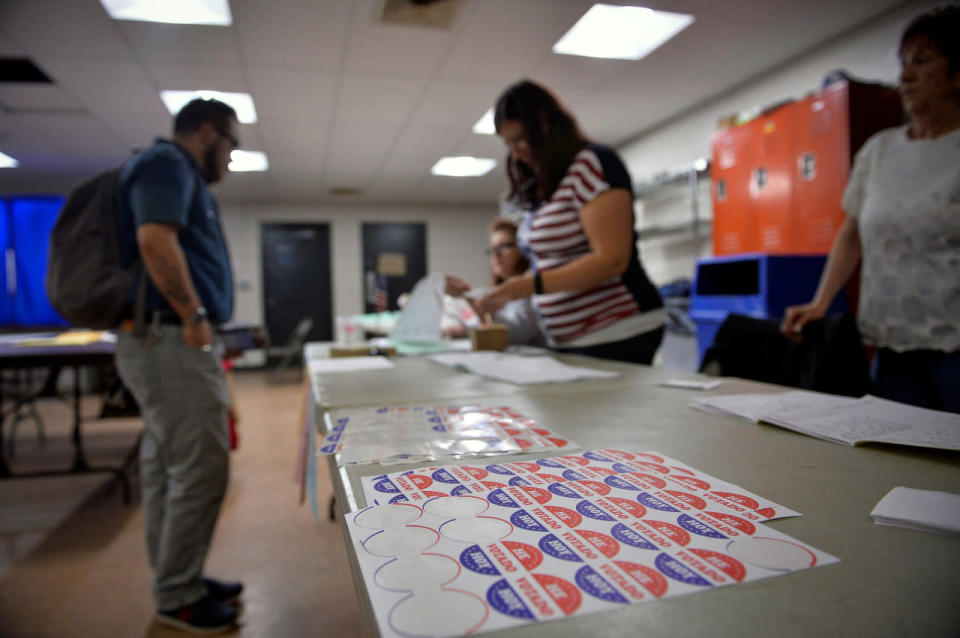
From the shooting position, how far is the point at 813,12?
9.20ft

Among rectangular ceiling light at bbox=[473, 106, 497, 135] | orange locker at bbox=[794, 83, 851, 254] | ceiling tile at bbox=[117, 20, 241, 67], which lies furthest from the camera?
rectangular ceiling light at bbox=[473, 106, 497, 135]

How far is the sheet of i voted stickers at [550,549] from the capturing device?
0.26 metres

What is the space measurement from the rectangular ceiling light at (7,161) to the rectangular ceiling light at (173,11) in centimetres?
186

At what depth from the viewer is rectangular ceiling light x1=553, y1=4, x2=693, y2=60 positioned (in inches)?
110

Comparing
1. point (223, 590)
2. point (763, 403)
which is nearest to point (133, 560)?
point (223, 590)

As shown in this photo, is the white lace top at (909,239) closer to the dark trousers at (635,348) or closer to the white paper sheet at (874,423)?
the dark trousers at (635,348)

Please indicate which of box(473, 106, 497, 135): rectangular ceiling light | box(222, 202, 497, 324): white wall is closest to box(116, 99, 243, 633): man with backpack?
box(473, 106, 497, 135): rectangular ceiling light

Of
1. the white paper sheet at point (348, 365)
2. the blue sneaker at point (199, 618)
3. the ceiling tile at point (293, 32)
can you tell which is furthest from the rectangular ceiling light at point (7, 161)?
the ceiling tile at point (293, 32)

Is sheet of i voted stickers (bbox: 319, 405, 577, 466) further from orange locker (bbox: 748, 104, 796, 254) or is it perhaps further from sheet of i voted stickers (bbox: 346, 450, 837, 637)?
orange locker (bbox: 748, 104, 796, 254)

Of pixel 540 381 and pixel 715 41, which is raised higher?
pixel 715 41

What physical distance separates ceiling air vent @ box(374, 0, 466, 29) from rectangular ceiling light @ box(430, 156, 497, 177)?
2.68m

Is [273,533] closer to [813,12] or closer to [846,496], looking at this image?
[846,496]

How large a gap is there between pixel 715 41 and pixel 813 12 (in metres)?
0.48

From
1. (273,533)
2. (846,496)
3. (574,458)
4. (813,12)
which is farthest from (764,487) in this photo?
(813,12)
